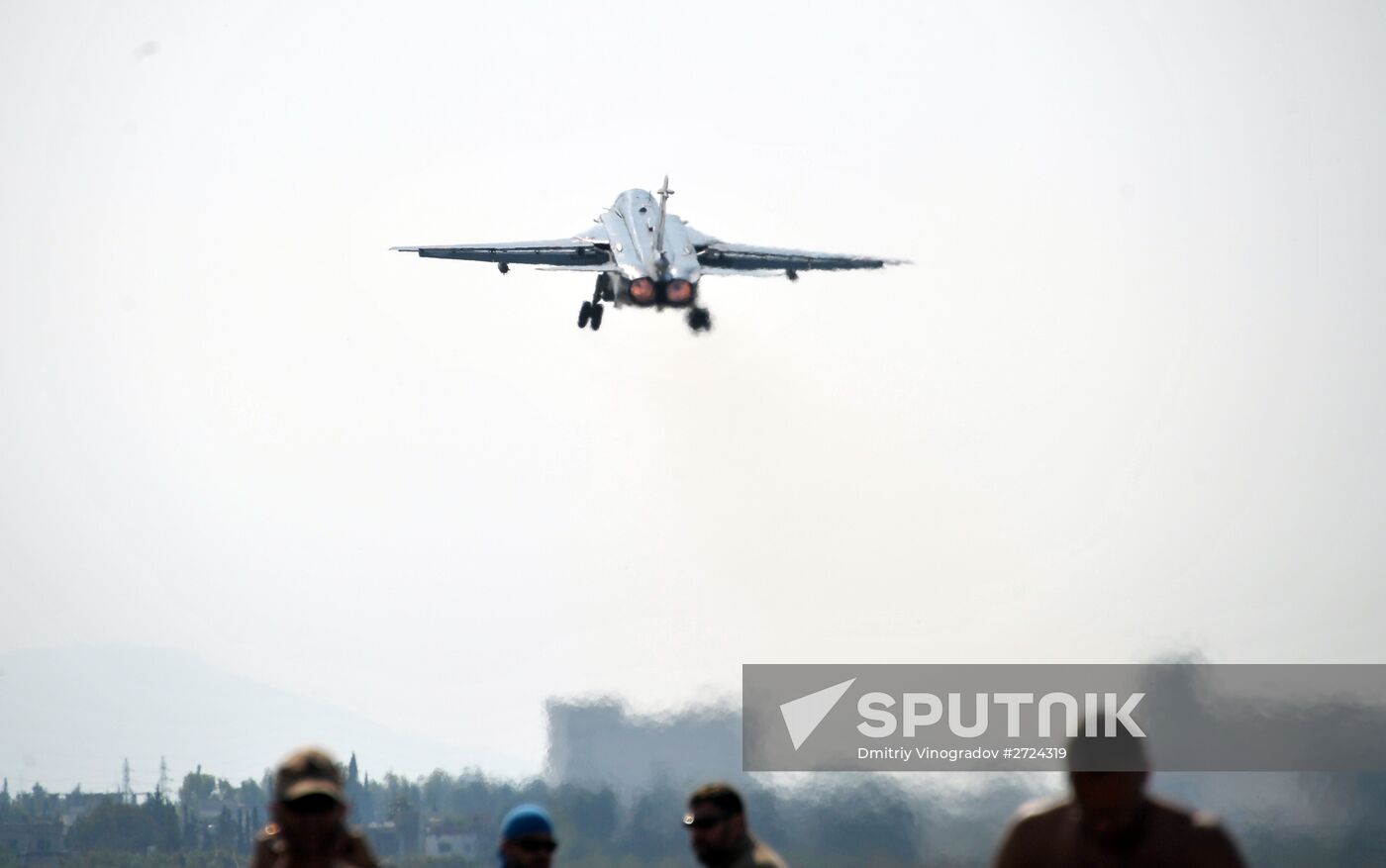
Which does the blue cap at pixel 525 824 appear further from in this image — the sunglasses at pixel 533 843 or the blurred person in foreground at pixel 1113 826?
the blurred person in foreground at pixel 1113 826

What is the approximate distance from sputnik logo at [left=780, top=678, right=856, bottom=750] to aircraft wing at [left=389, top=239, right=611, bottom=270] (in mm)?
21279

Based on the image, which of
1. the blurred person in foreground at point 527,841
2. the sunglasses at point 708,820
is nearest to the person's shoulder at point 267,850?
the blurred person in foreground at point 527,841

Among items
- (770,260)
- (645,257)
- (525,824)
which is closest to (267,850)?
(525,824)

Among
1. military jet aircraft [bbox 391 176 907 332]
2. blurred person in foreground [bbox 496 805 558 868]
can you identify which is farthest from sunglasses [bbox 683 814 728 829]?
military jet aircraft [bbox 391 176 907 332]

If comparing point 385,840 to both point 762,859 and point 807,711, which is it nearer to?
point 807,711

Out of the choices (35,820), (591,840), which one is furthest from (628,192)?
(591,840)

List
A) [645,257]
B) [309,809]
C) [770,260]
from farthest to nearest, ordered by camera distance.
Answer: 1. [770,260]
2. [645,257]
3. [309,809]

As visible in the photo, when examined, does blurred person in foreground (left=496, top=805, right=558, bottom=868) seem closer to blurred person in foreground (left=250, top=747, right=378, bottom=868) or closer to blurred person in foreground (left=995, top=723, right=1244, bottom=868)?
blurred person in foreground (left=250, top=747, right=378, bottom=868)

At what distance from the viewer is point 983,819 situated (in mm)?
27938

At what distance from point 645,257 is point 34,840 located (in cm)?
1913

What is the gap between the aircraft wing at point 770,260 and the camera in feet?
176

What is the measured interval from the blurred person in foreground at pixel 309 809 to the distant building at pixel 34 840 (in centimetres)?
3118

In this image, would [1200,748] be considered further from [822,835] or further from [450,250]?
[450,250]

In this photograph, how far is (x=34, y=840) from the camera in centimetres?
3981
